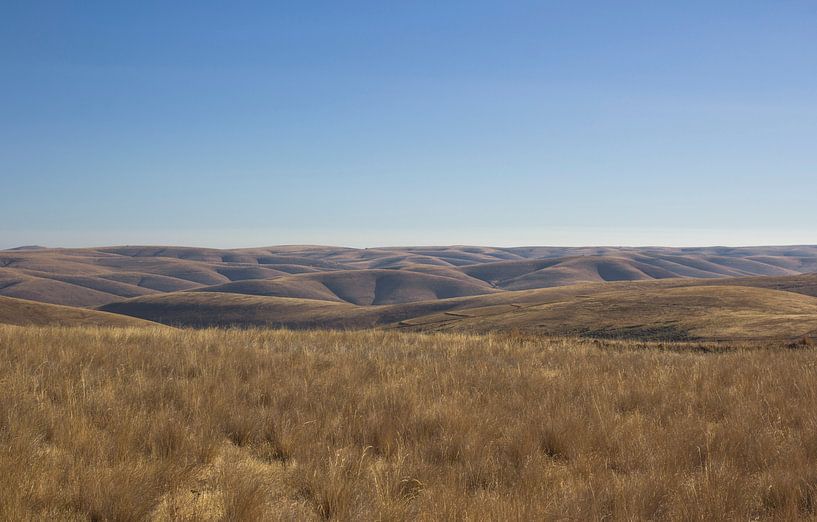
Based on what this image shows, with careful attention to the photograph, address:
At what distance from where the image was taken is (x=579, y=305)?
154ft

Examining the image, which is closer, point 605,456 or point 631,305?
A: point 605,456

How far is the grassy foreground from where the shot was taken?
13.4 ft

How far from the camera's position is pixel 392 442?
575 centimetres

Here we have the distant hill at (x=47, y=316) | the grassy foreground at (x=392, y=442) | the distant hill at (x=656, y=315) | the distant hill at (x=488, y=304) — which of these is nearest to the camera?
the grassy foreground at (x=392, y=442)

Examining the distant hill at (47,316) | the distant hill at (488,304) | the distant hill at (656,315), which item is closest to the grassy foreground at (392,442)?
the distant hill at (656,315)

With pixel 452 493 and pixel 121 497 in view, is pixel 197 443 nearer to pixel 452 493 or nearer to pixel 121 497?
pixel 121 497

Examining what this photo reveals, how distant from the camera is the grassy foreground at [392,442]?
4.07m

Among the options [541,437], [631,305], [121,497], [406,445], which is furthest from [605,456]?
[631,305]

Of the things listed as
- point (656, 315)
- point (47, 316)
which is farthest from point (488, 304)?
point (47, 316)

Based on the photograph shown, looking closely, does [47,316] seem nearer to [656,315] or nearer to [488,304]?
[656,315]

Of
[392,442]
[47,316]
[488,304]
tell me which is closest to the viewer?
[392,442]

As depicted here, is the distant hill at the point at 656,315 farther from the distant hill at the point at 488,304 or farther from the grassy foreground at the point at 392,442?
the grassy foreground at the point at 392,442

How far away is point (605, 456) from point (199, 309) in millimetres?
113747

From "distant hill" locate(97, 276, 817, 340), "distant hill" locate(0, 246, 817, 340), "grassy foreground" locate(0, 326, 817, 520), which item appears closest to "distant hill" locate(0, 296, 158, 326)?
"distant hill" locate(97, 276, 817, 340)
